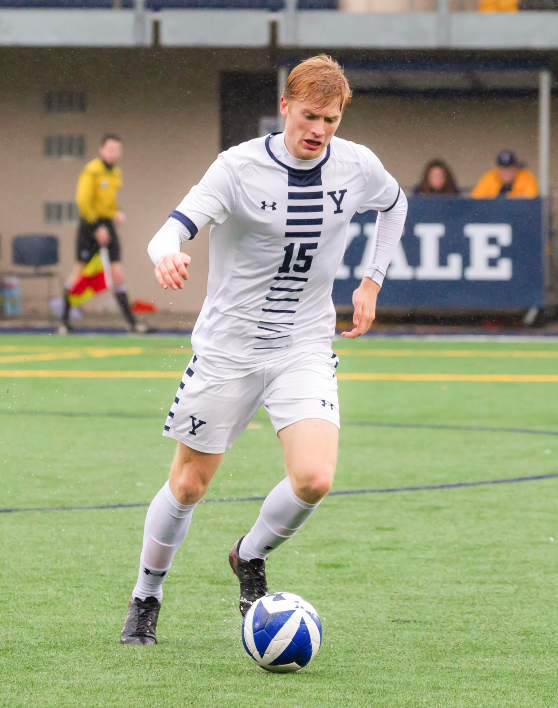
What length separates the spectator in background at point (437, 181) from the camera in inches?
651

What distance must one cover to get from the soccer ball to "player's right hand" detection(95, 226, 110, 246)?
12.2m

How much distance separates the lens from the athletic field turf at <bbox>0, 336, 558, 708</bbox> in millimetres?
3688

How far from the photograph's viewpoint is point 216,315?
4.36 metres

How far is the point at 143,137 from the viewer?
20.9 meters

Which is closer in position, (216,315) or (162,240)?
(162,240)

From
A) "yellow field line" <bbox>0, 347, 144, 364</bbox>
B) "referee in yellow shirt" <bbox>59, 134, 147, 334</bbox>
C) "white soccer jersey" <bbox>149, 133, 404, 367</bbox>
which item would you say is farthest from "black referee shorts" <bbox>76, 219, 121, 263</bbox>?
"white soccer jersey" <bbox>149, 133, 404, 367</bbox>

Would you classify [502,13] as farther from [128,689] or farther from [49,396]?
[128,689]

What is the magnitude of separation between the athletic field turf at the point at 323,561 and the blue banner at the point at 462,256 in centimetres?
585

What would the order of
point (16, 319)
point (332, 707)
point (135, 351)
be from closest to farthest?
point (332, 707) → point (135, 351) → point (16, 319)

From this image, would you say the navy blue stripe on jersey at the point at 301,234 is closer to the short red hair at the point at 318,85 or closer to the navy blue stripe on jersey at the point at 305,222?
the navy blue stripe on jersey at the point at 305,222

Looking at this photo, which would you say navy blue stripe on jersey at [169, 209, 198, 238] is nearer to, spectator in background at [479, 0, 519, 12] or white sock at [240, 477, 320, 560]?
white sock at [240, 477, 320, 560]

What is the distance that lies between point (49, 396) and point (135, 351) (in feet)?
12.1

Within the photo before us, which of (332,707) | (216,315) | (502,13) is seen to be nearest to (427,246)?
(502,13)

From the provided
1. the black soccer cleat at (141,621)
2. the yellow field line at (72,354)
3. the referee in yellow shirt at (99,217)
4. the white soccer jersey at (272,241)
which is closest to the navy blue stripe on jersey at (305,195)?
the white soccer jersey at (272,241)
